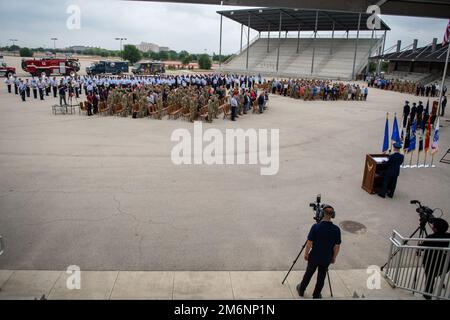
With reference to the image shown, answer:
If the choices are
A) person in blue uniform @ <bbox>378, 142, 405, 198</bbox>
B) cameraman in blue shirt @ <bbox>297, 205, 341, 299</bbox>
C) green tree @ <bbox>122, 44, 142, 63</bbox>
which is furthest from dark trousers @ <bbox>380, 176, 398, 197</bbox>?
green tree @ <bbox>122, 44, 142, 63</bbox>

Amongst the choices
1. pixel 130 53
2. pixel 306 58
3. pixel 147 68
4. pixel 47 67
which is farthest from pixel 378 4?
pixel 130 53

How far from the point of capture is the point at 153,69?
58.3 metres

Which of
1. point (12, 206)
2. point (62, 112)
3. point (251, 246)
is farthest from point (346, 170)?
point (62, 112)

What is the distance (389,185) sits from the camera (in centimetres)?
998

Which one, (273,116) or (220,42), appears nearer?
(273,116)

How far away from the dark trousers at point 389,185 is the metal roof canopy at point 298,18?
49.5 metres

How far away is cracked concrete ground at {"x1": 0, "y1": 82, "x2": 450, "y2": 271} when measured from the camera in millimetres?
6730

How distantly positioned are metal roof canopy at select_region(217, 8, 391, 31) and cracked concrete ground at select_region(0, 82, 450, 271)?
46.2 metres

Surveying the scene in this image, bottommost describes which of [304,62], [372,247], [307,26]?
[372,247]

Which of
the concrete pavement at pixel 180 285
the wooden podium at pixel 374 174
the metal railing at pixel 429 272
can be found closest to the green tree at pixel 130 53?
the wooden podium at pixel 374 174

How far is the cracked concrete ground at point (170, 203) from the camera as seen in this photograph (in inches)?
265

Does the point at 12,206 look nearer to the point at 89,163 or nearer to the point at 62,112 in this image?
the point at 89,163

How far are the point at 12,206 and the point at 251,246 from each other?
5.92m

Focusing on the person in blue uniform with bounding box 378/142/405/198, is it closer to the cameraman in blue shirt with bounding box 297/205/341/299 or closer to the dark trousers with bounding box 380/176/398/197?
the dark trousers with bounding box 380/176/398/197
